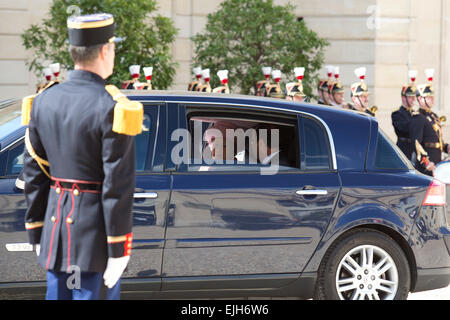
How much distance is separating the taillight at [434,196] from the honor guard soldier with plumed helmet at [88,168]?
9.49 ft

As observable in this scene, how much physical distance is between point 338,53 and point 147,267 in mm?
14311

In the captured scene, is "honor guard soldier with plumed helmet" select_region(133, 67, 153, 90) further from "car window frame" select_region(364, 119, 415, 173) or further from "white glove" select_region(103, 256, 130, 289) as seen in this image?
"white glove" select_region(103, 256, 130, 289)

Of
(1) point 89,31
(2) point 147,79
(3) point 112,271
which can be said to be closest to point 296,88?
(2) point 147,79

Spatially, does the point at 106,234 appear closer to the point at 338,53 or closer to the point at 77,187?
the point at 77,187

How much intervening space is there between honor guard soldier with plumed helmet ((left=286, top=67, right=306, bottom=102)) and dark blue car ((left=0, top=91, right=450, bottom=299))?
6592 millimetres

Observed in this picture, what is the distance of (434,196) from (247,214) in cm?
144

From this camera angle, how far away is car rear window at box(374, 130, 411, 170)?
597cm

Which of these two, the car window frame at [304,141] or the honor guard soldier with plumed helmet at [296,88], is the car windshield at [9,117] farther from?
the honor guard soldier with plumed helmet at [296,88]

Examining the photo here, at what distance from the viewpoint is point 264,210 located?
5539 mm

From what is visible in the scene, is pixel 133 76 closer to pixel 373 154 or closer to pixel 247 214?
pixel 373 154

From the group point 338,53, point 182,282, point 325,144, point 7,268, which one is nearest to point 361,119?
point 325,144

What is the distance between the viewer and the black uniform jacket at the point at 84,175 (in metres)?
3.66

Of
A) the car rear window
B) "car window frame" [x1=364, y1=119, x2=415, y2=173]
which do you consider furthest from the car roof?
the car rear window

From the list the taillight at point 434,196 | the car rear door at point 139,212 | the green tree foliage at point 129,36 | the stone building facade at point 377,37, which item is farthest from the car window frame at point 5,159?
the stone building facade at point 377,37
